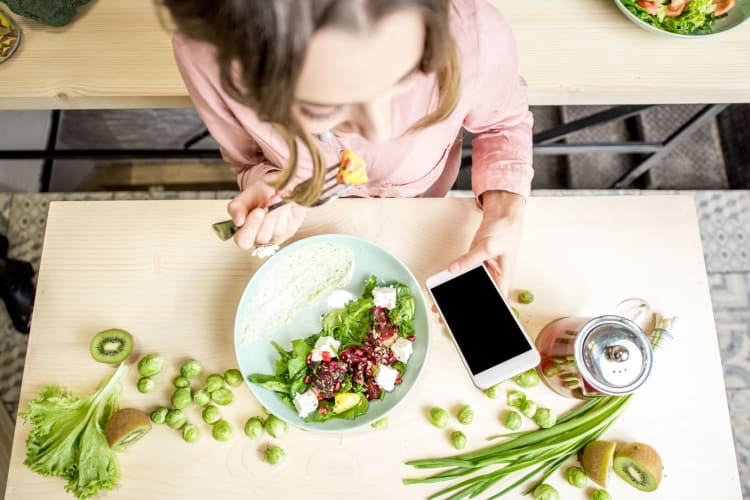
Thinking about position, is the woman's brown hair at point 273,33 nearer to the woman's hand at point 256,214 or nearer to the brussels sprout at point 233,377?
the woman's hand at point 256,214

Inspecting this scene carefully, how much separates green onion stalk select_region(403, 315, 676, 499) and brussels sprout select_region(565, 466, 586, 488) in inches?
0.9

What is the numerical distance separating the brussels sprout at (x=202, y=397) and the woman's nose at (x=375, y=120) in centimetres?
62

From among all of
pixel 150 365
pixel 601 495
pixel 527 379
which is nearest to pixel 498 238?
pixel 527 379

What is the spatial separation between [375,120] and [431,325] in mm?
533

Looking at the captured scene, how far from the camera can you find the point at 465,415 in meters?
1.05

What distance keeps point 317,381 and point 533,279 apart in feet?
1.62

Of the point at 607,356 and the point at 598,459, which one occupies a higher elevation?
the point at 607,356

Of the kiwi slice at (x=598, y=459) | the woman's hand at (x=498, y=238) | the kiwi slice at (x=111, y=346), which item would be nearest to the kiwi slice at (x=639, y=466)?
the kiwi slice at (x=598, y=459)

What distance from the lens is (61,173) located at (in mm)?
2244

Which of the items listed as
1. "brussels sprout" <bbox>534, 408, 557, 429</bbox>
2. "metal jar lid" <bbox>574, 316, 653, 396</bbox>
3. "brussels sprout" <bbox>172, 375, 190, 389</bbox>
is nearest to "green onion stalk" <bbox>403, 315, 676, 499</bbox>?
"brussels sprout" <bbox>534, 408, 557, 429</bbox>

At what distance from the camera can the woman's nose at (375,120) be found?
0.66m

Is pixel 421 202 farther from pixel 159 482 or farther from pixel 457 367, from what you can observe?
pixel 159 482

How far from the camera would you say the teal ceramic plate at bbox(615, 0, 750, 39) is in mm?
1308

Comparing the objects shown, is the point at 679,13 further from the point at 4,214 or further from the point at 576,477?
the point at 4,214
